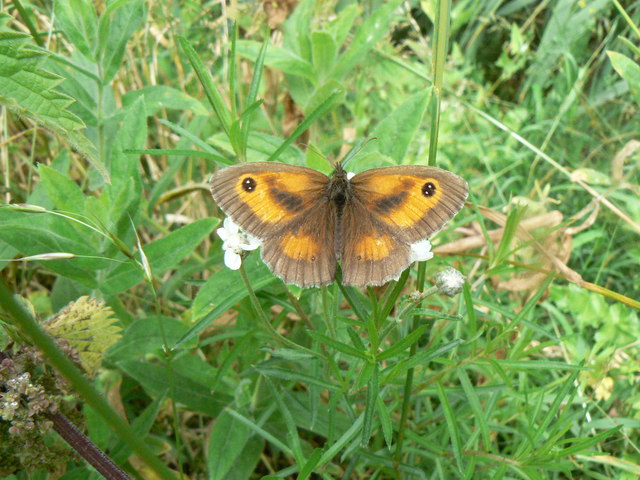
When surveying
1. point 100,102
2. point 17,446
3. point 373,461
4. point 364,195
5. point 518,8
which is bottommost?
point 373,461

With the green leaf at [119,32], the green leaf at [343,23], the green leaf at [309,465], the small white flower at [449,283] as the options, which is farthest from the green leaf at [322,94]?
the green leaf at [309,465]

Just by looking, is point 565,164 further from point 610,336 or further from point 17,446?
point 17,446

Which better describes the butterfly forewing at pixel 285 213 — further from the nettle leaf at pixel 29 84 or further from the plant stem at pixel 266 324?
the nettle leaf at pixel 29 84

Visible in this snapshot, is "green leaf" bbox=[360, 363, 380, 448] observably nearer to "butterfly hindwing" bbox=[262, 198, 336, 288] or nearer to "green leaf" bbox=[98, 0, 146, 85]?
"butterfly hindwing" bbox=[262, 198, 336, 288]

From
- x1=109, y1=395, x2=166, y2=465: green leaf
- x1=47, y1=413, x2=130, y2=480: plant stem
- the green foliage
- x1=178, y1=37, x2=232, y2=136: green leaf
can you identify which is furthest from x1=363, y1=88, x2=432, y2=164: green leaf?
x1=47, y1=413, x2=130, y2=480: plant stem

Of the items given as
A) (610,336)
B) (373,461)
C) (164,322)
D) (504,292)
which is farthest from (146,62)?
(610,336)

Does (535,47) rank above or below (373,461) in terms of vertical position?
above
